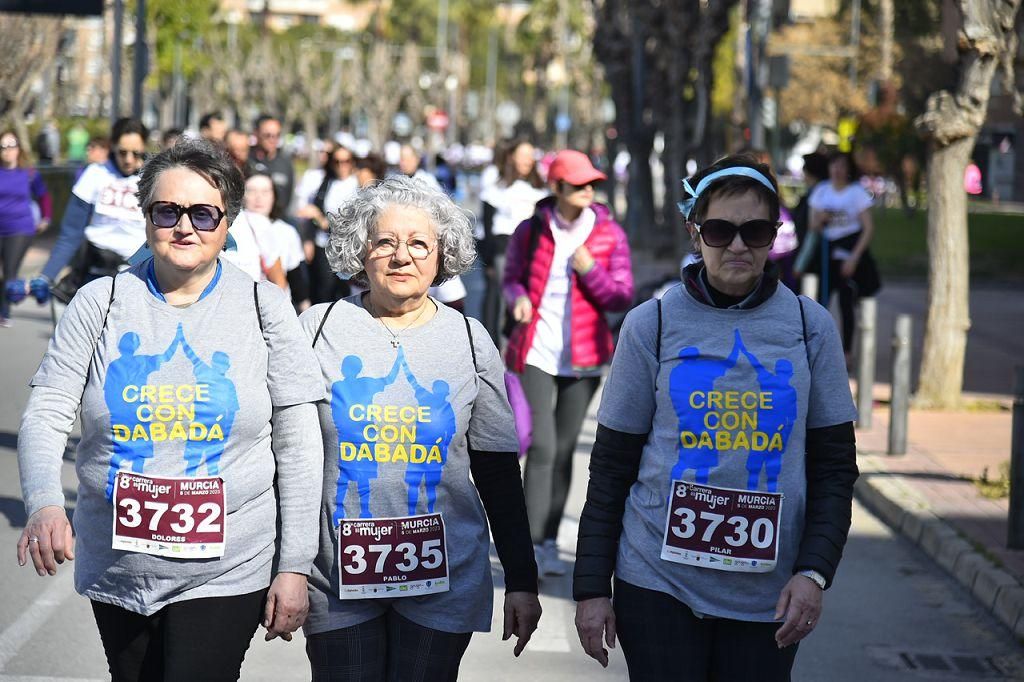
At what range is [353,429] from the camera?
3672mm

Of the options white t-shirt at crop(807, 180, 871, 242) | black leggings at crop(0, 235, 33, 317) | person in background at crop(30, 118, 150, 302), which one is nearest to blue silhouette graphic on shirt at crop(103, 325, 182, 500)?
person in background at crop(30, 118, 150, 302)

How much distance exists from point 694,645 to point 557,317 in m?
3.54

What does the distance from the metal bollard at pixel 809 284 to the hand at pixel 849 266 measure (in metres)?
0.25

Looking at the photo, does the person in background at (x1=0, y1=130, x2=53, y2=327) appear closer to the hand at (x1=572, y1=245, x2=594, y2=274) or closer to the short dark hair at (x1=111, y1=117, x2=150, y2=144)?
the short dark hair at (x1=111, y1=117, x2=150, y2=144)

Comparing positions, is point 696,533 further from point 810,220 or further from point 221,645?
point 810,220

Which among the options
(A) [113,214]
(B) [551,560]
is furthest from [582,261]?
(A) [113,214]

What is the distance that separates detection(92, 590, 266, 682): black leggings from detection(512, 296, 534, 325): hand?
3443 mm

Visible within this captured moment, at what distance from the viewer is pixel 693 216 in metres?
3.78

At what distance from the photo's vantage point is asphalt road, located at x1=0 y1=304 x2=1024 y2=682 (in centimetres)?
605

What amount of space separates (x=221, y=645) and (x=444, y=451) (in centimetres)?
66

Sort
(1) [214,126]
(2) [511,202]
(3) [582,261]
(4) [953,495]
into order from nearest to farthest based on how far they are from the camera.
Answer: (3) [582,261], (4) [953,495], (2) [511,202], (1) [214,126]

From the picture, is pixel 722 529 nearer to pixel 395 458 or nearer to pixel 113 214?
pixel 395 458

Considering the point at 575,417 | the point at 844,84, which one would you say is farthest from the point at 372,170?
the point at 844,84

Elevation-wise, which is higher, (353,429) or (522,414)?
(353,429)
